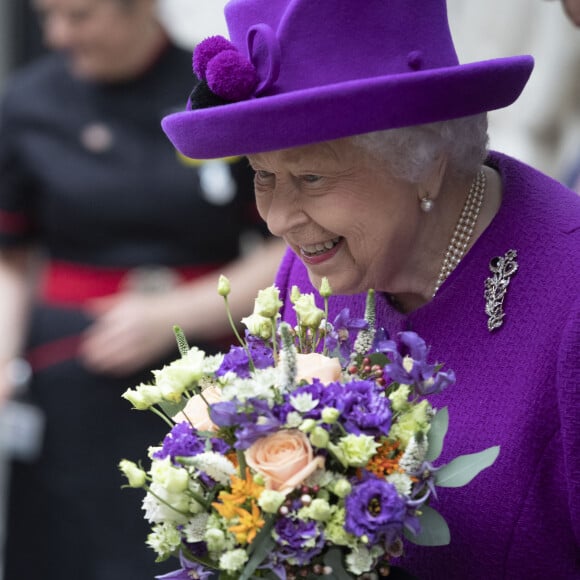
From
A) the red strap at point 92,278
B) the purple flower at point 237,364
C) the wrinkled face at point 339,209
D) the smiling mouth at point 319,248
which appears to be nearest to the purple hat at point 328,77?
the wrinkled face at point 339,209

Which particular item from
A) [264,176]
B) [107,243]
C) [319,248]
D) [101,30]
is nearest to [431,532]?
[319,248]

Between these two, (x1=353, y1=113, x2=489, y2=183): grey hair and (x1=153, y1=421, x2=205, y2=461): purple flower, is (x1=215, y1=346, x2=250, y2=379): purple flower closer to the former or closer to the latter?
(x1=153, y1=421, x2=205, y2=461): purple flower

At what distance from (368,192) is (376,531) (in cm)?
65

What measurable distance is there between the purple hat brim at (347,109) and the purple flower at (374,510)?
0.58 metres

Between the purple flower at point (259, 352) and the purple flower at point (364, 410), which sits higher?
the purple flower at point (259, 352)

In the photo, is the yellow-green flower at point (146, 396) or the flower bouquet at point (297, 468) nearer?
the flower bouquet at point (297, 468)

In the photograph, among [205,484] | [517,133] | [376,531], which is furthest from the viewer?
[517,133]

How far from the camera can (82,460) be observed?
167 inches

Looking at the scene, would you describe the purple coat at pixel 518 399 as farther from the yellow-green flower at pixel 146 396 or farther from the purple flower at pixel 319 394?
the yellow-green flower at pixel 146 396

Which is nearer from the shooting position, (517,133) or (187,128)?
(187,128)

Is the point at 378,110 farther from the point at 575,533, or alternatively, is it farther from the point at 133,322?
the point at 133,322

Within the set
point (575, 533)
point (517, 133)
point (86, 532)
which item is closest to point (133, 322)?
point (86, 532)

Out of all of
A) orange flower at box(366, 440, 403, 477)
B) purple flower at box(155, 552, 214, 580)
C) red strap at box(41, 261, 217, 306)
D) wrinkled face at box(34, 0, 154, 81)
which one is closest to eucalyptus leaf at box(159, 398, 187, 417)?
purple flower at box(155, 552, 214, 580)

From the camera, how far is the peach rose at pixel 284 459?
180cm
